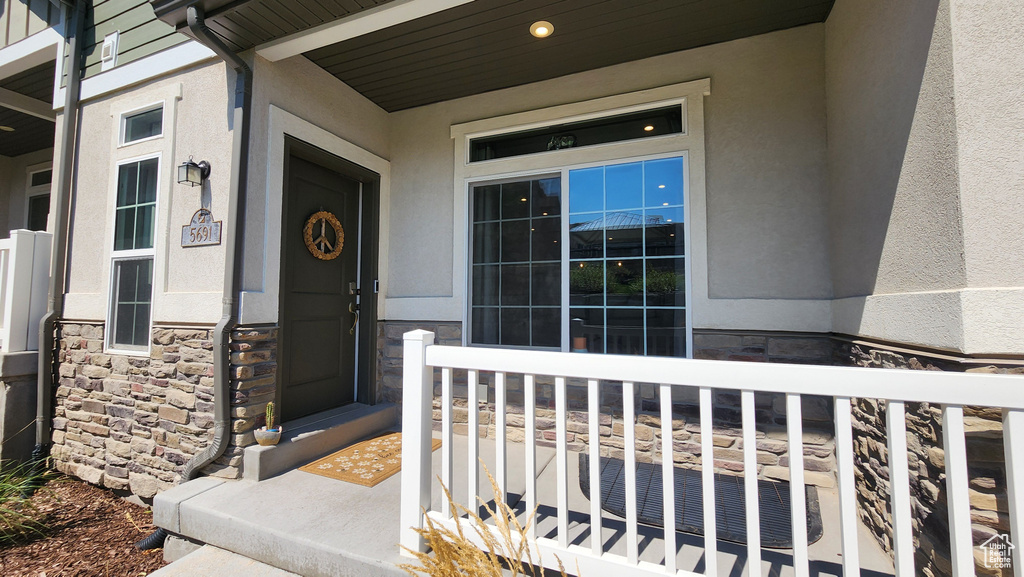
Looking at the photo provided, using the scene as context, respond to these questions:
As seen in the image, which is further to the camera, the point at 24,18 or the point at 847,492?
the point at 24,18

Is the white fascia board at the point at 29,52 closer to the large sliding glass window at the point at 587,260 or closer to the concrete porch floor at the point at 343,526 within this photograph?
the large sliding glass window at the point at 587,260

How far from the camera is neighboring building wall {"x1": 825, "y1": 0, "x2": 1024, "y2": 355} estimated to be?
1.44 meters

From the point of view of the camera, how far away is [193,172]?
3.00 meters

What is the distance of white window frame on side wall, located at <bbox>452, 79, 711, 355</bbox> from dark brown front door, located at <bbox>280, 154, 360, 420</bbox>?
104 centimetres

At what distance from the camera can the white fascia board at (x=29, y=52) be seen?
3.91 metres

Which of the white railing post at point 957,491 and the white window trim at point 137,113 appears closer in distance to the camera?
the white railing post at point 957,491

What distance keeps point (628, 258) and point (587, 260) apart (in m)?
0.32

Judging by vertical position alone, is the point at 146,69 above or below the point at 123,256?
above

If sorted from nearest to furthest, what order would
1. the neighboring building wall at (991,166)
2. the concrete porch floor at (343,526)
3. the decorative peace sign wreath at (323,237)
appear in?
the neighboring building wall at (991,166) → the concrete porch floor at (343,526) → the decorative peace sign wreath at (323,237)

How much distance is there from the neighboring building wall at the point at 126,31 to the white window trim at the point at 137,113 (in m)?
0.43

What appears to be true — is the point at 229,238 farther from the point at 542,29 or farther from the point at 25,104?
the point at 25,104

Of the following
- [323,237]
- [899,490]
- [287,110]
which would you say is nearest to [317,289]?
[323,237]

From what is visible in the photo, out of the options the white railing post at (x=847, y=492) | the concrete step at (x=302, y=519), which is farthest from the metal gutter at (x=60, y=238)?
the white railing post at (x=847, y=492)

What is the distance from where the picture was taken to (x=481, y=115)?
12.5ft
